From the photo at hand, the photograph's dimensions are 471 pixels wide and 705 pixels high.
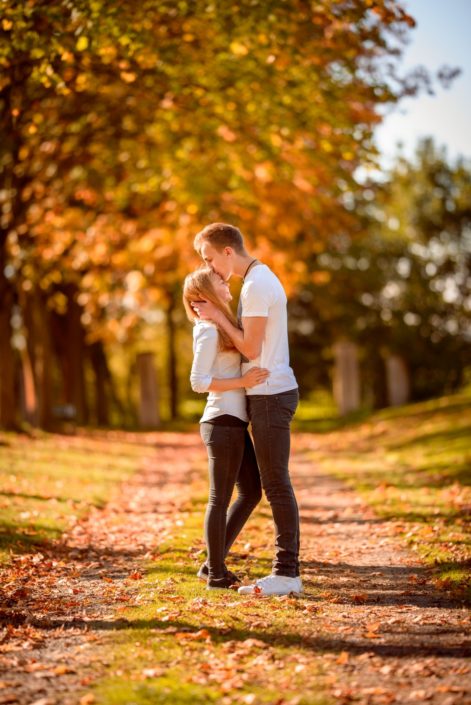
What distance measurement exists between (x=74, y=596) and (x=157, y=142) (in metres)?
12.1

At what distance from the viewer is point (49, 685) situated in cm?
479

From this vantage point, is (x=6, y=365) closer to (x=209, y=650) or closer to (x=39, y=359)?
(x=39, y=359)

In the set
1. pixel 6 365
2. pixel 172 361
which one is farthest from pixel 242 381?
pixel 172 361

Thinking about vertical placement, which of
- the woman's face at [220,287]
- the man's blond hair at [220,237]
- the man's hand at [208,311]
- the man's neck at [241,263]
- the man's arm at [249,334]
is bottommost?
the man's arm at [249,334]

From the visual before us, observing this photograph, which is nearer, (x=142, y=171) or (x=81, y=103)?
(x=81, y=103)

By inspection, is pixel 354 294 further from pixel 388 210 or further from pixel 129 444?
pixel 129 444

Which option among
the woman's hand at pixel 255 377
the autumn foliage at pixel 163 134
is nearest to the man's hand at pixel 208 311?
the woman's hand at pixel 255 377

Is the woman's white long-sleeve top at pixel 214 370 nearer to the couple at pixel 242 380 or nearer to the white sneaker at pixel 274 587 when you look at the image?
the couple at pixel 242 380

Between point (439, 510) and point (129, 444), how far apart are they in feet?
41.6

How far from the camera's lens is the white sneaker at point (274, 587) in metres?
6.55

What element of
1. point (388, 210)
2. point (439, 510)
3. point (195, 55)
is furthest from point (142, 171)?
point (388, 210)

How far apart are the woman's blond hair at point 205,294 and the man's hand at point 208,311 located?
3cm

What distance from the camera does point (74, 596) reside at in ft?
22.7

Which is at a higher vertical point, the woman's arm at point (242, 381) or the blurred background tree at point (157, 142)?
the blurred background tree at point (157, 142)
